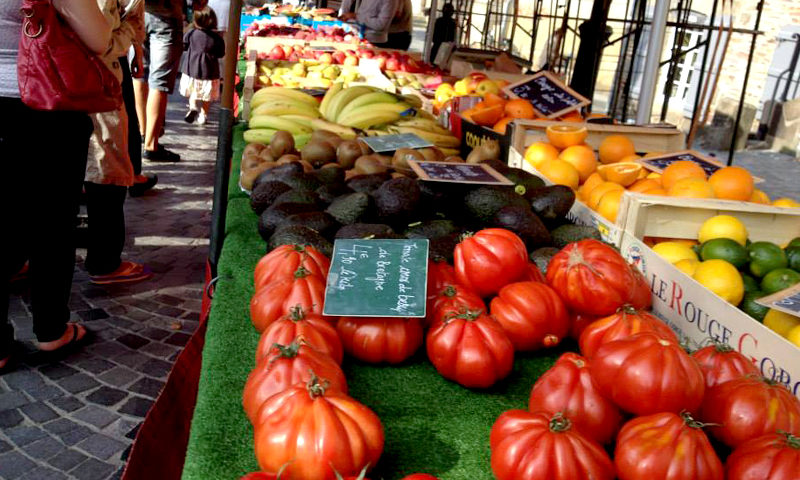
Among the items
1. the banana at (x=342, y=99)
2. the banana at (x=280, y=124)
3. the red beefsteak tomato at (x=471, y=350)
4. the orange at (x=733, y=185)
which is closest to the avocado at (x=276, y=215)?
the red beefsteak tomato at (x=471, y=350)

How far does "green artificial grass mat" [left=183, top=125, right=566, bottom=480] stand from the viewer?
1.37 meters

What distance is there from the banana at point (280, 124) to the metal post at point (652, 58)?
2.20m

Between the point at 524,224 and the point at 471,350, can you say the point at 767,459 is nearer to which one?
the point at 471,350

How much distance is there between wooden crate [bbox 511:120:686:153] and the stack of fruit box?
1.23 metres

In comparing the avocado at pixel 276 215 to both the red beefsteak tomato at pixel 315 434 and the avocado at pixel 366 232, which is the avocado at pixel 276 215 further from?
the red beefsteak tomato at pixel 315 434

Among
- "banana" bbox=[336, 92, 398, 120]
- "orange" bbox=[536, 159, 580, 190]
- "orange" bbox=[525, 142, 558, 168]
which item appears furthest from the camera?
"banana" bbox=[336, 92, 398, 120]

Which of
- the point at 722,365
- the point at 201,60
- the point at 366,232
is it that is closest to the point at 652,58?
the point at 366,232

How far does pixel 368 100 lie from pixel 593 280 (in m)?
3.23

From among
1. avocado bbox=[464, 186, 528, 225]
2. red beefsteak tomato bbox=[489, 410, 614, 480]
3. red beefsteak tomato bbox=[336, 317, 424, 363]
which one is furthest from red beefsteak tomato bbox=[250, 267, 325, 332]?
avocado bbox=[464, 186, 528, 225]

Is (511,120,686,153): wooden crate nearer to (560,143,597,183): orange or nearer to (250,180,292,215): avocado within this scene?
(560,143,597,183): orange

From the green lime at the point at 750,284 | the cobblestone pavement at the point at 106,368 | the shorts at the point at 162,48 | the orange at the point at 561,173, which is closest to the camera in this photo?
the green lime at the point at 750,284

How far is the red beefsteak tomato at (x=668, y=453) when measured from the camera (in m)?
1.16

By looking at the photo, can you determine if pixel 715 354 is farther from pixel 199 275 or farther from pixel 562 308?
pixel 199 275

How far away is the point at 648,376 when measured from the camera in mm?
1307
